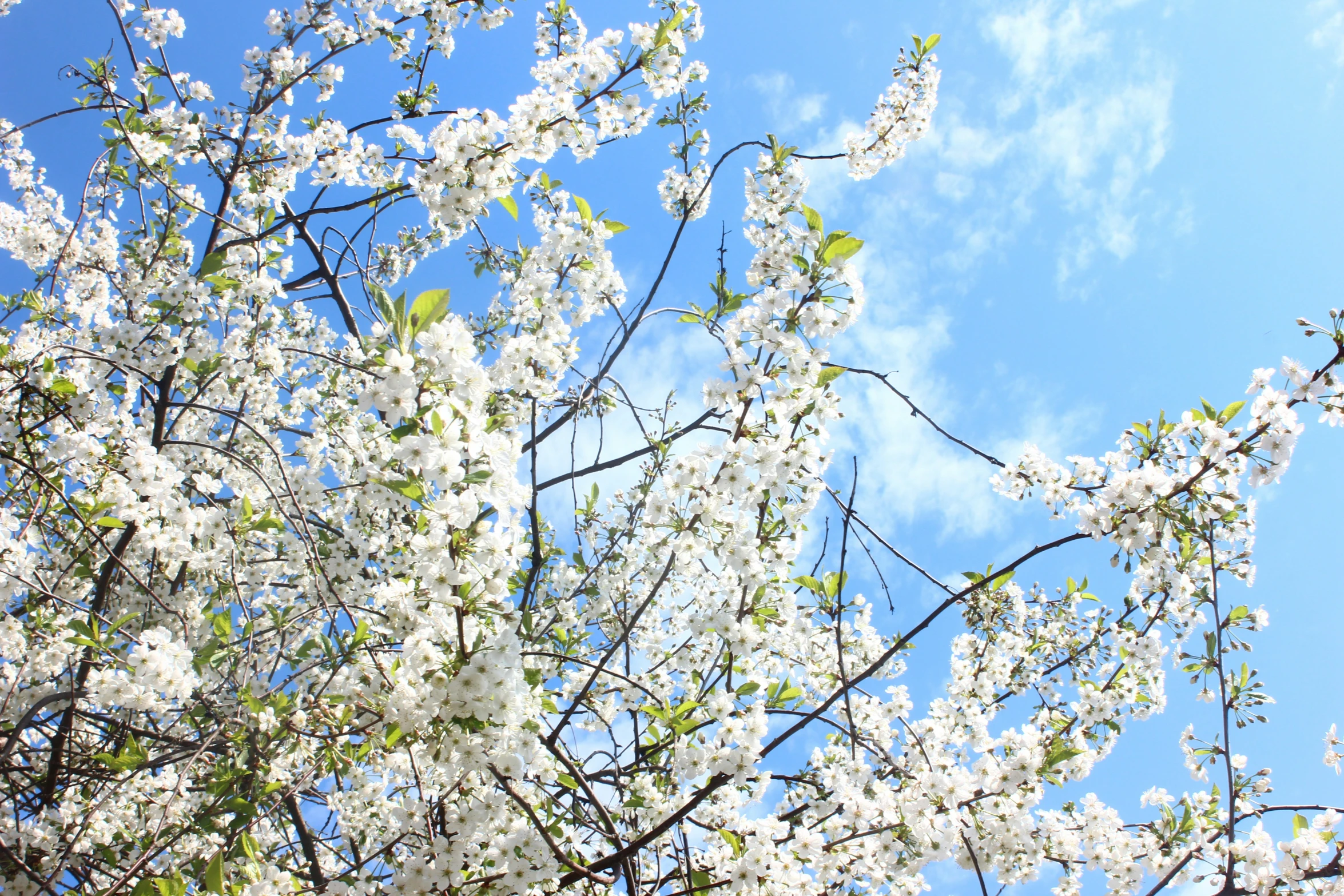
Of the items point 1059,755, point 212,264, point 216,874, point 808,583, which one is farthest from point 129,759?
point 1059,755

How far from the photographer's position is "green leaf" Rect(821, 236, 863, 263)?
9.98 ft

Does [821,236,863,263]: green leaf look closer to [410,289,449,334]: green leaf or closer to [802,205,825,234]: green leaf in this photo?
[802,205,825,234]: green leaf

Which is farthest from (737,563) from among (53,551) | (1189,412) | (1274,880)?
(53,551)

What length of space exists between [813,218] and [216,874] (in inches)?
135

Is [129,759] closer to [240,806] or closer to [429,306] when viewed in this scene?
[240,806]

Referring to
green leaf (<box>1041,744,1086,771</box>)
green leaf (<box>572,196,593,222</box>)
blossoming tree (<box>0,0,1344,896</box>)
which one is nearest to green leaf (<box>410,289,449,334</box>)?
blossoming tree (<box>0,0,1344,896</box>)

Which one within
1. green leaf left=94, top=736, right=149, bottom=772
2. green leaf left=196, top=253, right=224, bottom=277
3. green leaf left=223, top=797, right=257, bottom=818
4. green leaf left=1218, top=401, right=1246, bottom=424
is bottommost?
green leaf left=223, top=797, right=257, bottom=818

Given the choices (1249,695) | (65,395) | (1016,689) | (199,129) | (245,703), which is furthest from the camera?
(1016,689)

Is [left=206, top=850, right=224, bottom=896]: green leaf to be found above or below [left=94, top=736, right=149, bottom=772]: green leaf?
below

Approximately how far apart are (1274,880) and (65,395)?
6.86 metres

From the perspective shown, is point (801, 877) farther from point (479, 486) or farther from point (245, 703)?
point (245, 703)

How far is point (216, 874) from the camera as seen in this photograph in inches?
96.7

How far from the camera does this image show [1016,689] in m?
6.06

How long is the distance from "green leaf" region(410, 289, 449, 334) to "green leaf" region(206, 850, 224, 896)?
6.50 feet
